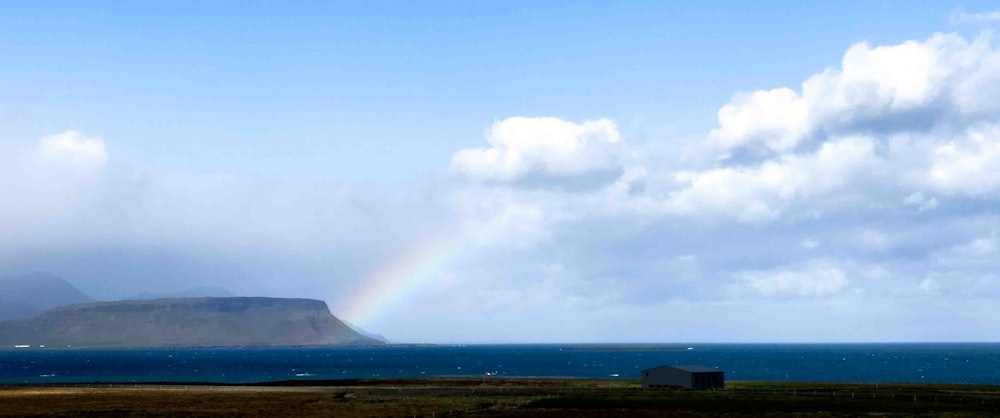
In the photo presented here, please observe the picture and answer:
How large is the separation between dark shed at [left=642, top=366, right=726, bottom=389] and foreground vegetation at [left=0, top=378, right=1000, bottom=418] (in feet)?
10.6

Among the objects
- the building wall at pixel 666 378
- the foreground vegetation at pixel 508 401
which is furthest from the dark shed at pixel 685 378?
the foreground vegetation at pixel 508 401

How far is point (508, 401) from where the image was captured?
10944 centimetres

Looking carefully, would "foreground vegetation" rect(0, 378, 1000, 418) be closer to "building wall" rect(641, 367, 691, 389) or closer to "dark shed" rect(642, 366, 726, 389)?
"building wall" rect(641, 367, 691, 389)

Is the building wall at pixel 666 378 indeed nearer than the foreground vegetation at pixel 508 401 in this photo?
No

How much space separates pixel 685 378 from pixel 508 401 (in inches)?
1247

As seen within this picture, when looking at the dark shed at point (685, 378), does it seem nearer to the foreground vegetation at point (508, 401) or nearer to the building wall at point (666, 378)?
the building wall at point (666, 378)

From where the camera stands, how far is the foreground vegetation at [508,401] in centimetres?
9438

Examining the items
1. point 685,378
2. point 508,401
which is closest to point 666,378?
point 685,378

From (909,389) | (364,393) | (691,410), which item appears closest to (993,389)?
(909,389)

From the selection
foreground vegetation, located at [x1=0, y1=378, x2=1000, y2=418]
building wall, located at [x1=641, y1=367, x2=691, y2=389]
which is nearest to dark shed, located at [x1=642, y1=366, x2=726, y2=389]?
building wall, located at [x1=641, y1=367, x2=691, y2=389]

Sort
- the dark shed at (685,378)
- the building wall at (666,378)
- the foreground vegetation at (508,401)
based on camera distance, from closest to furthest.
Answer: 1. the foreground vegetation at (508,401)
2. the dark shed at (685,378)
3. the building wall at (666,378)

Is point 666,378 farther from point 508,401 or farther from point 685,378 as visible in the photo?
point 508,401

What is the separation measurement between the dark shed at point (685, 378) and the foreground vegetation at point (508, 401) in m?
3.22

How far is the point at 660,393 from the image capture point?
12056 cm
